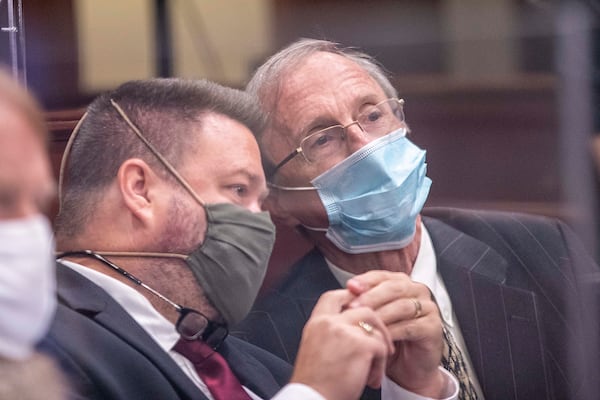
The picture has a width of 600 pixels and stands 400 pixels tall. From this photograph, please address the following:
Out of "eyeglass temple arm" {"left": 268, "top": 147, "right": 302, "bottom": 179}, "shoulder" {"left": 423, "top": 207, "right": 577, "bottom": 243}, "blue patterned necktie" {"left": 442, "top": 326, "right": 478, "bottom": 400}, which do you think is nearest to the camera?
"eyeglass temple arm" {"left": 268, "top": 147, "right": 302, "bottom": 179}

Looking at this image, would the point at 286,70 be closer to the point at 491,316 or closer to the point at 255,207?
the point at 255,207

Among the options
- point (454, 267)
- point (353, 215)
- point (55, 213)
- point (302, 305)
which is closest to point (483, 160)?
point (454, 267)

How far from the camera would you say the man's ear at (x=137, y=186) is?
1.67 m

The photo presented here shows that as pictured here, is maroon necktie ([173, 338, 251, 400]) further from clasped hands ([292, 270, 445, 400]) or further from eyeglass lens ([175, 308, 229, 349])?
clasped hands ([292, 270, 445, 400])

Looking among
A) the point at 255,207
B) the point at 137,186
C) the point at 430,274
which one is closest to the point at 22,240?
the point at 137,186

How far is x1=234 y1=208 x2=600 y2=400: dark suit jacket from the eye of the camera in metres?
2.10

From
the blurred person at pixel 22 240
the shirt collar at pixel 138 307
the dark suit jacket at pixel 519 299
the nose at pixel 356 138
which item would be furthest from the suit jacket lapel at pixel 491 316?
the blurred person at pixel 22 240

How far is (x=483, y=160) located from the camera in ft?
7.04

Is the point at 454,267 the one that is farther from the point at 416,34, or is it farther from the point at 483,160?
the point at 416,34

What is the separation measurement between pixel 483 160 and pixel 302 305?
20.2 inches

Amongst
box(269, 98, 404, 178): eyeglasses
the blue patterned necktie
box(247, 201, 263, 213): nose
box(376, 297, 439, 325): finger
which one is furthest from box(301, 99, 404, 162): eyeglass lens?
the blue patterned necktie

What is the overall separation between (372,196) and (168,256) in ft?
1.42

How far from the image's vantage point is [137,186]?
1.68 metres

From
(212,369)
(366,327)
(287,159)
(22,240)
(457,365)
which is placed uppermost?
(22,240)
